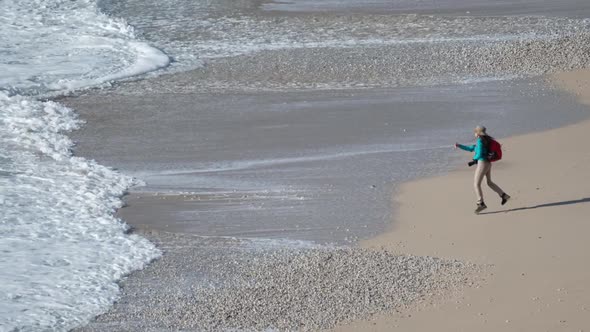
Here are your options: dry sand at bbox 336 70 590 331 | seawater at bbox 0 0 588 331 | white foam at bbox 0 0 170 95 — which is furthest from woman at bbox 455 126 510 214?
white foam at bbox 0 0 170 95

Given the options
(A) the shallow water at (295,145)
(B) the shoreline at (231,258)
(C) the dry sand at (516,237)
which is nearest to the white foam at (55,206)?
(B) the shoreline at (231,258)

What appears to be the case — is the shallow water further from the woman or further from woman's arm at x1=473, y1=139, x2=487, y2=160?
woman's arm at x1=473, y1=139, x2=487, y2=160

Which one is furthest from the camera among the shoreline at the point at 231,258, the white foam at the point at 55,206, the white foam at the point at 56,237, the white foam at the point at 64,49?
the white foam at the point at 64,49

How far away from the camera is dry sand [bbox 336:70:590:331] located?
9828 millimetres

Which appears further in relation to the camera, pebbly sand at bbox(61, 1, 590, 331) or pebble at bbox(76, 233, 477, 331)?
pebbly sand at bbox(61, 1, 590, 331)

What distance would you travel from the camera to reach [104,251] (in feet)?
39.8

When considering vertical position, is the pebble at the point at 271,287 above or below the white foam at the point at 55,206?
above

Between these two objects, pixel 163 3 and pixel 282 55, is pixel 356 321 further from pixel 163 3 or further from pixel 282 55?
pixel 163 3

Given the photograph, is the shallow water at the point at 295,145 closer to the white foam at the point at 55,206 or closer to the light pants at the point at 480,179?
the white foam at the point at 55,206

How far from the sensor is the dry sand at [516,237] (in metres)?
9.83

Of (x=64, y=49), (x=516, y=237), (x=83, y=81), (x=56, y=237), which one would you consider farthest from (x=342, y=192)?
(x=64, y=49)

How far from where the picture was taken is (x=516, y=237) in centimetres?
1169

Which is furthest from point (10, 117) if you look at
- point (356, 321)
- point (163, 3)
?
point (163, 3)

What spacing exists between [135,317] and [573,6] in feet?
71.0
